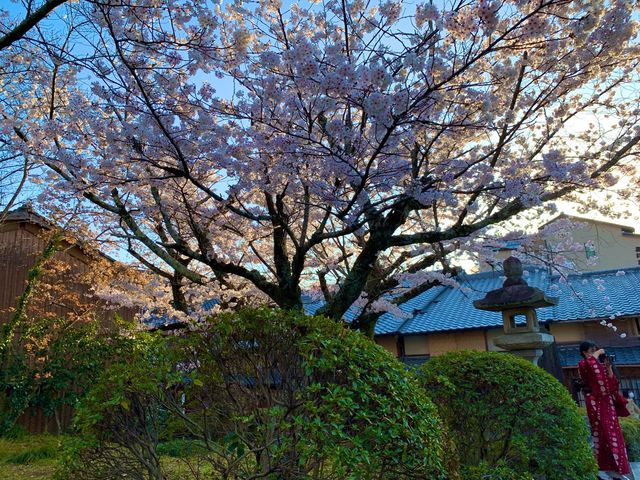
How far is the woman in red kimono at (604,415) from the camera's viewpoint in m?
5.30

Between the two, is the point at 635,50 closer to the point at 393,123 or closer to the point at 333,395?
the point at 393,123

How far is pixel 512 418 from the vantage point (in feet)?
13.4

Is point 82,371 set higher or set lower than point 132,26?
lower

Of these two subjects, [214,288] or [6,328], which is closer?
[214,288]

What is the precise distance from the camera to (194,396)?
304 cm

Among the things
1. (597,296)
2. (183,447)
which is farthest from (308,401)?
(597,296)

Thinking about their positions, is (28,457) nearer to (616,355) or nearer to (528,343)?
(528,343)

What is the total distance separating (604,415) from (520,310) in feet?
4.78

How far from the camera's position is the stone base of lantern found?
5.80 meters

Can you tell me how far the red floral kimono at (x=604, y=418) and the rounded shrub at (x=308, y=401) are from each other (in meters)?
3.78

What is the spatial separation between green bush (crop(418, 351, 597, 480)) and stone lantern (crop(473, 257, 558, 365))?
1.57m

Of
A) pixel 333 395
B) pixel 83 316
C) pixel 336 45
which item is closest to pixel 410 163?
pixel 336 45

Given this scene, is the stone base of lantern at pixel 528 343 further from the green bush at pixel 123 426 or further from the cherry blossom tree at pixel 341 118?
the green bush at pixel 123 426

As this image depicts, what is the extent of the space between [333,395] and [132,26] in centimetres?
399
